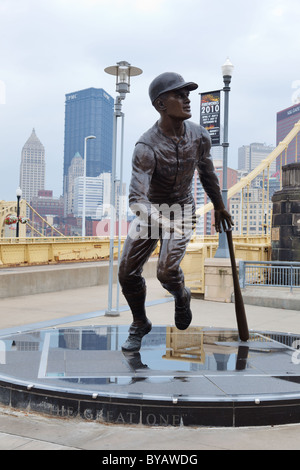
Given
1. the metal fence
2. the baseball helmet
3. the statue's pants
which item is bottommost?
the metal fence

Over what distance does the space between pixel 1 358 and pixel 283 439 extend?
8.94ft

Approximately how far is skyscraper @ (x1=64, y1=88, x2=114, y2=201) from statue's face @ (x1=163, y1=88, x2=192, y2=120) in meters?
84.4

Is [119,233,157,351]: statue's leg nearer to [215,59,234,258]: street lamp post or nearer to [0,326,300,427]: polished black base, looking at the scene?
[0,326,300,427]: polished black base

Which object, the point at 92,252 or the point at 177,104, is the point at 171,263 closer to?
the point at 177,104

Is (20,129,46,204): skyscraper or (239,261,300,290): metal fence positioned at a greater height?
(20,129,46,204): skyscraper

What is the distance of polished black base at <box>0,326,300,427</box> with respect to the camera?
Answer: 11.4 feet

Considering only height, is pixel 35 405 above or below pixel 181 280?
below

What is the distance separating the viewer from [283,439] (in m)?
3.21

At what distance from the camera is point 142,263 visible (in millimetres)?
4809

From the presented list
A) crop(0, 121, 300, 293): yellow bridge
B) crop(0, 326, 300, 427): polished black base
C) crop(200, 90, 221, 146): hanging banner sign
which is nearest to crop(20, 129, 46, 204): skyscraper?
crop(0, 121, 300, 293): yellow bridge

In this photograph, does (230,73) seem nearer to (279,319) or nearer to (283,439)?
(279,319)

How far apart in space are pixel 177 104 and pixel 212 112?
331 inches

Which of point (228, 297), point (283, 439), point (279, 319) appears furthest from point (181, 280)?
point (228, 297)

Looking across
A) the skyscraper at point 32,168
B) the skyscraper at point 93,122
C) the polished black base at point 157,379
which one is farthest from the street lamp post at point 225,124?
the skyscraper at point 32,168
